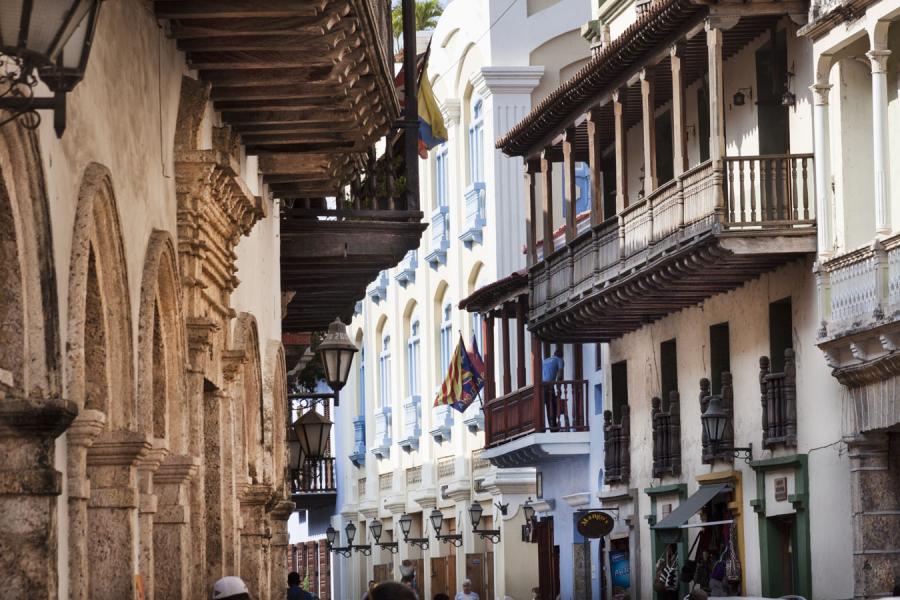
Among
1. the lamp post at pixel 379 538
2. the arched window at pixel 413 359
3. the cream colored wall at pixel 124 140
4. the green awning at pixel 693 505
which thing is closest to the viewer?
the cream colored wall at pixel 124 140

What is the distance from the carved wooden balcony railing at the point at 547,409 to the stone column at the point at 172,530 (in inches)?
938

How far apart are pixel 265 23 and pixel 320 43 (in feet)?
1.47

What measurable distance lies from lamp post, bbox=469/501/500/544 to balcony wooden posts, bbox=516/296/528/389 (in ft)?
13.5

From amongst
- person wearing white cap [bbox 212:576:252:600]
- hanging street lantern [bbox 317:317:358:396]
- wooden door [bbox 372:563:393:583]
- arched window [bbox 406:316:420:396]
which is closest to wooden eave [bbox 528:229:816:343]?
hanging street lantern [bbox 317:317:358:396]

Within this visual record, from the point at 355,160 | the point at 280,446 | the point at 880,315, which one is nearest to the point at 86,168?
the point at 355,160

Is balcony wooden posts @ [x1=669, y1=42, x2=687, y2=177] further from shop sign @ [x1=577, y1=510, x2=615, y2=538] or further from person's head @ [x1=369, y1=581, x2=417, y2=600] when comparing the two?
person's head @ [x1=369, y1=581, x2=417, y2=600]

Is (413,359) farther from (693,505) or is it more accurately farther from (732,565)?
(732,565)

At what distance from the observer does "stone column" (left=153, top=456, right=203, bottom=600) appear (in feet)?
40.8

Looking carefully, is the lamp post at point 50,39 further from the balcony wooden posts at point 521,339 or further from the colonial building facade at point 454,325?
the colonial building facade at point 454,325

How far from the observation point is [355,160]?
18.2 m

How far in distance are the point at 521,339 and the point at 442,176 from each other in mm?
9876

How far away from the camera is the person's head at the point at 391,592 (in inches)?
246

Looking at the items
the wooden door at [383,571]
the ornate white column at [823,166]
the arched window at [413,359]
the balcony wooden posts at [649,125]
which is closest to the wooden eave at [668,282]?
the ornate white column at [823,166]

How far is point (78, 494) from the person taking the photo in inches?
366
